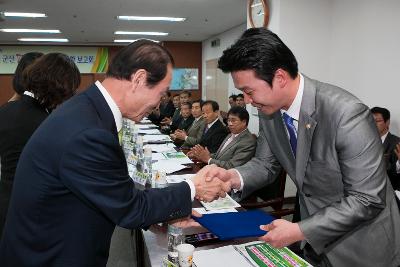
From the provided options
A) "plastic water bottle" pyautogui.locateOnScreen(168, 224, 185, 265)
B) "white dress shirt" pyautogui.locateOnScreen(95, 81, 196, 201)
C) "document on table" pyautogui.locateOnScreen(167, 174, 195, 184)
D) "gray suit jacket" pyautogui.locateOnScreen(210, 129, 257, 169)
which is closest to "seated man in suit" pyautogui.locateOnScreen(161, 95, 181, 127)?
"gray suit jacket" pyautogui.locateOnScreen(210, 129, 257, 169)

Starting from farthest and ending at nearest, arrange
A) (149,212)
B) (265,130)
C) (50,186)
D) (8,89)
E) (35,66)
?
(8,89) → (35,66) → (265,130) → (149,212) → (50,186)

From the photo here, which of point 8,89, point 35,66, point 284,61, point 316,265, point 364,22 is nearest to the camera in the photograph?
point 284,61

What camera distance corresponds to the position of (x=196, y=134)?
16.7 ft

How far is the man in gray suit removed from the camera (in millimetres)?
1107

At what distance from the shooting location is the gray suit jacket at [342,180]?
A: 110 centimetres

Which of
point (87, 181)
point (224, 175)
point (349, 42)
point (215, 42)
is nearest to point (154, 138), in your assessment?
point (349, 42)

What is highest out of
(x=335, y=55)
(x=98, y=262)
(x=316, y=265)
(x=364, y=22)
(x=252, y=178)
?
(x=364, y=22)

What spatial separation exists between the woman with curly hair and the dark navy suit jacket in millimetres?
765

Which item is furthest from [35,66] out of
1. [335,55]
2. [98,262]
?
[335,55]

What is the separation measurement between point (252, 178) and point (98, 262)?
2.65 ft

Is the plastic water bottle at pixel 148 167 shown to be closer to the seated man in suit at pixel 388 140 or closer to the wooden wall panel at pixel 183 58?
the seated man in suit at pixel 388 140

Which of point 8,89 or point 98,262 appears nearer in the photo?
point 98,262

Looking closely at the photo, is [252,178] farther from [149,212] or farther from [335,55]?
[335,55]

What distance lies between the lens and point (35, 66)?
70.8 inches
